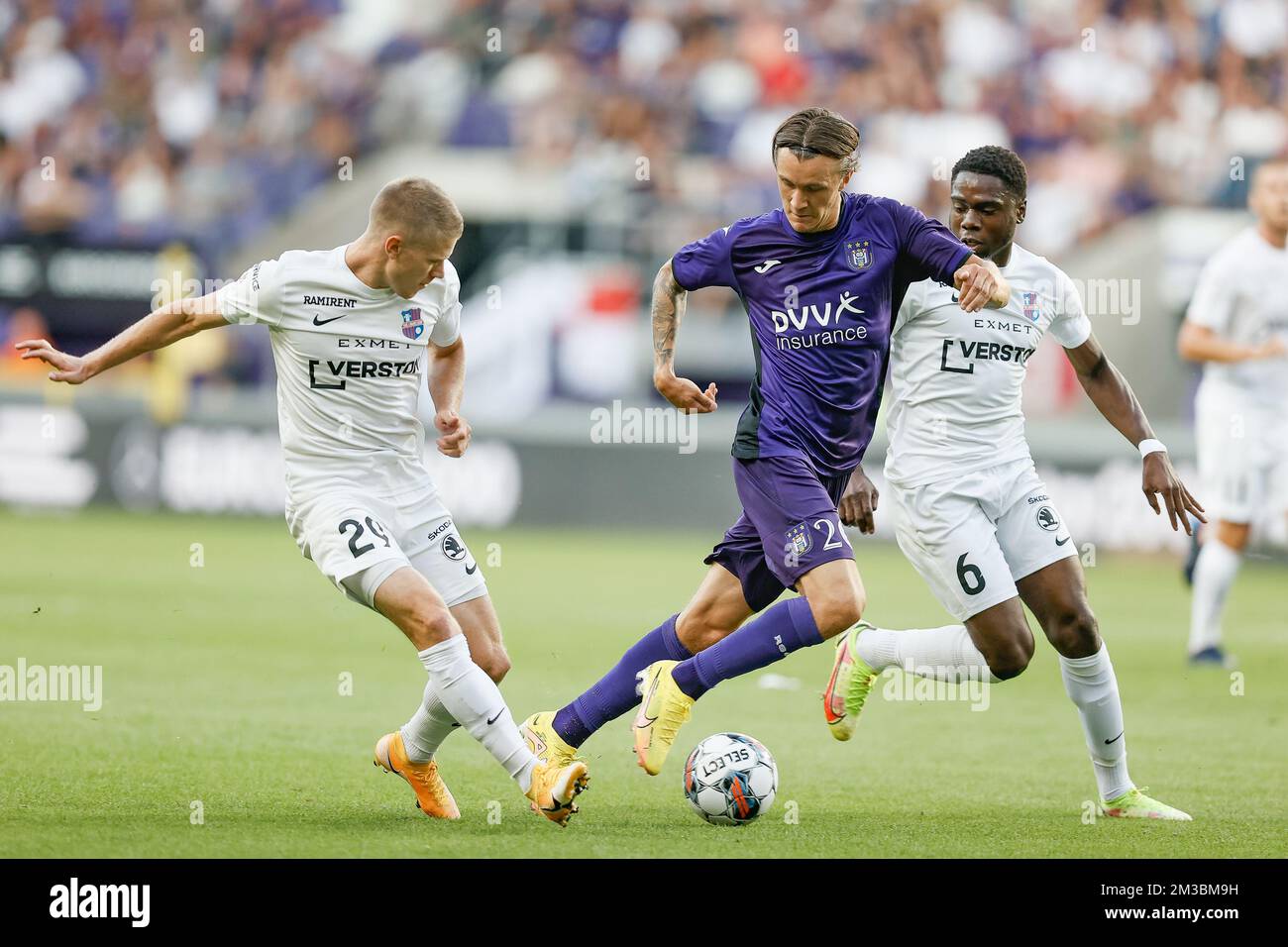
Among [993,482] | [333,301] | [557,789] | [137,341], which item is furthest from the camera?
[993,482]

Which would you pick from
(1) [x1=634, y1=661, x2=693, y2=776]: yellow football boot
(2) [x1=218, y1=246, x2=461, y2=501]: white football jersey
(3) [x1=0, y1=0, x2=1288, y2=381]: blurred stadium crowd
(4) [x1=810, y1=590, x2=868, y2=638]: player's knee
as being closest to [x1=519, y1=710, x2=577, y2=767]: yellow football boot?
(1) [x1=634, y1=661, x2=693, y2=776]: yellow football boot

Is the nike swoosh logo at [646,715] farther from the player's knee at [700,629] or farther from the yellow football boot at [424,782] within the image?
the yellow football boot at [424,782]

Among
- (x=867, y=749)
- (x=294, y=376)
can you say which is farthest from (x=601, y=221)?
(x=294, y=376)

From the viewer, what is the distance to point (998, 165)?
6184 mm

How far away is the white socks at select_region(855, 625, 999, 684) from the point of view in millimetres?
6277

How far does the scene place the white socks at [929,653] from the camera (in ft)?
20.6

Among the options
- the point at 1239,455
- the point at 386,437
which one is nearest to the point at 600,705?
the point at 386,437

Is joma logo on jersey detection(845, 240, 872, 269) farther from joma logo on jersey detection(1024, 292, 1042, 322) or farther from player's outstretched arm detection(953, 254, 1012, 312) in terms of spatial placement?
joma logo on jersey detection(1024, 292, 1042, 322)

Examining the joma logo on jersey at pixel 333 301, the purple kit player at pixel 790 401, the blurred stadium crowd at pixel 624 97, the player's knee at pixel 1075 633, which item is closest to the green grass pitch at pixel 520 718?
the purple kit player at pixel 790 401

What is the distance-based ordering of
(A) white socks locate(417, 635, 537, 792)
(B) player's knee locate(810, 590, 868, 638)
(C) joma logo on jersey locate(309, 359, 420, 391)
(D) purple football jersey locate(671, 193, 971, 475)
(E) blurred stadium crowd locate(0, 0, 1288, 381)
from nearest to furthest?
(A) white socks locate(417, 635, 537, 792) < (B) player's knee locate(810, 590, 868, 638) < (C) joma logo on jersey locate(309, 359, 420, 391) < (D) purple football jersey locate(671, 193, 971, 475) < (E) blurred stadium crowd locate(0, 0, 1288, 381)

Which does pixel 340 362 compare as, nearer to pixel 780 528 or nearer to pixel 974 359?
pixel 780 528

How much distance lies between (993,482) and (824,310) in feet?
2.88

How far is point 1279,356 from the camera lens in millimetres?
10273

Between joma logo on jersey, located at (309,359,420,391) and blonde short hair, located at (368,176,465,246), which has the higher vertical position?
blonde short hair, located at (368,176,465,246)
